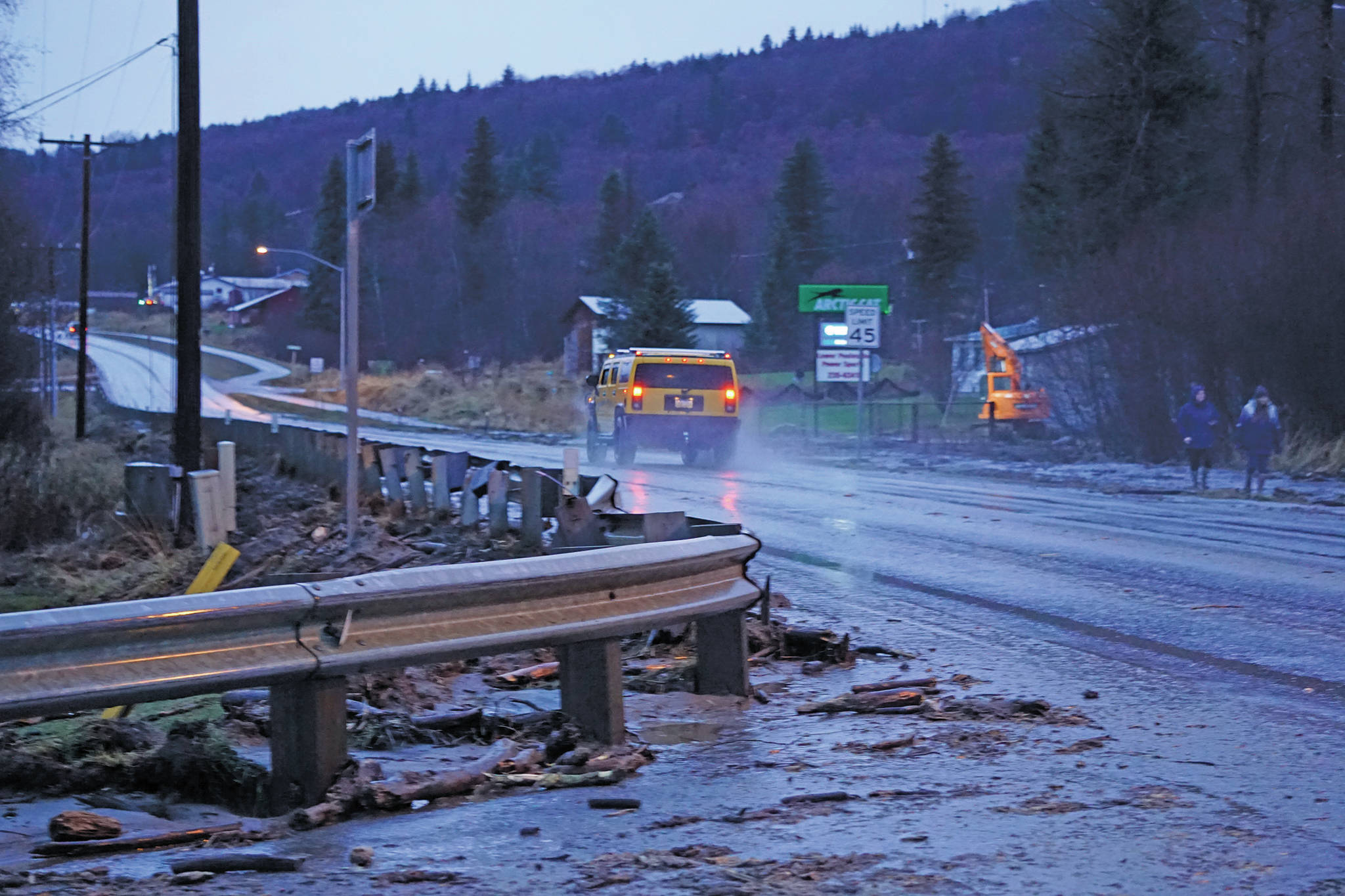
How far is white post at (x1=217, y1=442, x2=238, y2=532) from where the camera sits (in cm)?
1623

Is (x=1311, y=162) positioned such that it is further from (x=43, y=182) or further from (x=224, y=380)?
(x=224, y=380)

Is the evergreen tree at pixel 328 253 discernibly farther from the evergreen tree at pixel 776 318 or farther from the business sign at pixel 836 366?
the business sign at pixel 836 366

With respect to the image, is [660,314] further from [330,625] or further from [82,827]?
[82,827]

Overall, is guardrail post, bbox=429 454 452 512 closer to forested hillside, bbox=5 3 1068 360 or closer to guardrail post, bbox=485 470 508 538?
guardrail post, bbox=485 470 508 538

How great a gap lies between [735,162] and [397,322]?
66.7 meters

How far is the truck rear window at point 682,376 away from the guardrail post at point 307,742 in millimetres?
24438

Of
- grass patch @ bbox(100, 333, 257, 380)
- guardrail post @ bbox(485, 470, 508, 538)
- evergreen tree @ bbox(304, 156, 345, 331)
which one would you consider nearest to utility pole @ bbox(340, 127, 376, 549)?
guardrail post @ bbox(485, 470, 508, 538)

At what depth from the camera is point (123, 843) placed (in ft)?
15.5

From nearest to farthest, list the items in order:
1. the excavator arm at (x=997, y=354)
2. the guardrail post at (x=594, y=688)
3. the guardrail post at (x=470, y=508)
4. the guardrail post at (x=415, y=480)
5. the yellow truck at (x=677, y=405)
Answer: the guardrail post at (x=594, y=688) < the guardrail post at (x=470, y=508) < the guardrail post at (x=415, y=480) < the yellow truck at (x=677, y=405) < the excavator arm at (x=997, y=354)

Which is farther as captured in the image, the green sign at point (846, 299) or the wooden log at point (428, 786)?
the green sign at point (846, 299)

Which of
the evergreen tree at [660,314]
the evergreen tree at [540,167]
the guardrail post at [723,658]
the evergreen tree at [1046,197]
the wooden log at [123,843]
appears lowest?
the wooden log at [123,843]

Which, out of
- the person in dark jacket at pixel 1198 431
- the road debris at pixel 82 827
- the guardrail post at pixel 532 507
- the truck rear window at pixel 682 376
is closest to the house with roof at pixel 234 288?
the truck rear window at pixel 682 376

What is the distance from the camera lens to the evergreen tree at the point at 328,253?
114m

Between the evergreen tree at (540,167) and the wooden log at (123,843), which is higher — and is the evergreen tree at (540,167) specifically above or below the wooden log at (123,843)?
above
